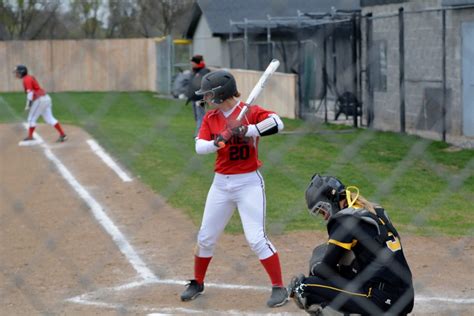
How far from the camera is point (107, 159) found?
48.4 feet

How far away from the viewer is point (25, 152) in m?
16.1

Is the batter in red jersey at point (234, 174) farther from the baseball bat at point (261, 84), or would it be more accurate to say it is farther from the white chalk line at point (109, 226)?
the white chalk line at point (109, 226)

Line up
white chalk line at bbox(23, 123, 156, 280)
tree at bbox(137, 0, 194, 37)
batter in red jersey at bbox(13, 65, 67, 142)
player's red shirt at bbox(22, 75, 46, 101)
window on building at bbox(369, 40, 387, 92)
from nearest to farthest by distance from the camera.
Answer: tree at bbox(137, 0, 194, 37) < white chalk line at bbox(23, 123, 156, 280) < player's red shirt at bbox(22, 75, 46, 101) < batter in red jersey at bbox(13, 65, 67, 142) < window on building at bbox(369, 40, 387, 92)

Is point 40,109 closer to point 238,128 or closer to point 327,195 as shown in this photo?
point 238,128

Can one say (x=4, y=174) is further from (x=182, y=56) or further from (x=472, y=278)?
(x=182, y=56)

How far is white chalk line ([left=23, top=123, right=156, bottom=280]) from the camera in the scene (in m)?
7.92

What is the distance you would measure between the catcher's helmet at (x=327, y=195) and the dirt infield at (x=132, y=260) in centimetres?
163

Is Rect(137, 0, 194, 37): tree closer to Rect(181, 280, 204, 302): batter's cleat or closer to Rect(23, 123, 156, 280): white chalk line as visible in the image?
Rect(181, 280, 204, 302): batter's cleat

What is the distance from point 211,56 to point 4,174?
17.1 metres

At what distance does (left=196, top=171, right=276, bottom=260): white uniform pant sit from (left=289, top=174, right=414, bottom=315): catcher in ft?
4.85

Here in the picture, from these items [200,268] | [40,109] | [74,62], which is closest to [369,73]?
[40,109]

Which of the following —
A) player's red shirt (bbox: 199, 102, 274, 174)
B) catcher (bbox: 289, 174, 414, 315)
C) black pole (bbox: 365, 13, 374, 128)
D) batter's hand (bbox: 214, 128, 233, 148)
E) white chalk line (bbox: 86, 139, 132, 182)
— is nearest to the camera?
catcher (bbox: 289, 174, 414, 315)

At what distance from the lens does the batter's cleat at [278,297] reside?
265 inches

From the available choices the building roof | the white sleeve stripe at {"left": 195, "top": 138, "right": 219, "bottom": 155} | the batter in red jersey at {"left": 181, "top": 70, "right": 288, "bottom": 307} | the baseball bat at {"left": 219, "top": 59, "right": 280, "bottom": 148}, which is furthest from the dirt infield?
the building roof
